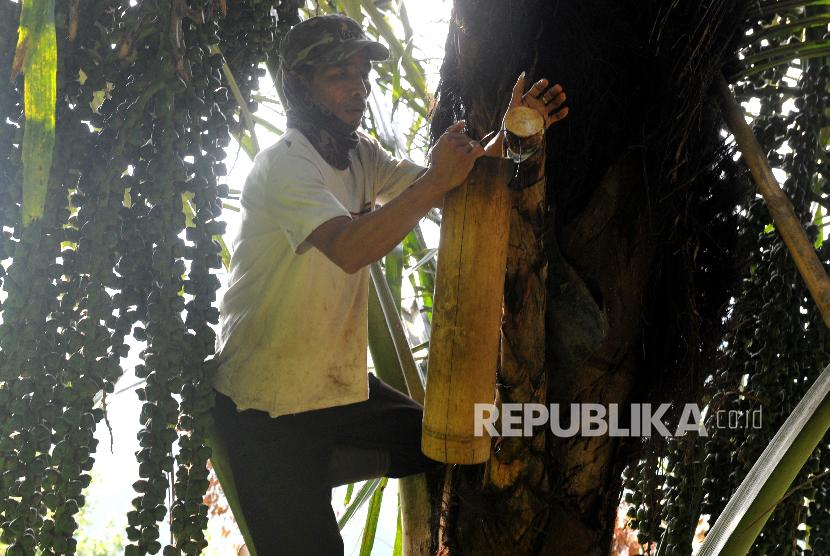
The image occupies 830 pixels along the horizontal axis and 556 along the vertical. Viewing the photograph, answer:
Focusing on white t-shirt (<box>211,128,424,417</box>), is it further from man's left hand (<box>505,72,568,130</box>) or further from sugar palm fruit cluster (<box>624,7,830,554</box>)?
sugar palm fruit cluster (<box>624,7,830,554</box>)

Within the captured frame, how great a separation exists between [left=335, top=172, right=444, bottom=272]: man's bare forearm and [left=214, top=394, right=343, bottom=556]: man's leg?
35 centimetres

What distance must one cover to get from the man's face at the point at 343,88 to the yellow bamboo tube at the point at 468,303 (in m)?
0.34

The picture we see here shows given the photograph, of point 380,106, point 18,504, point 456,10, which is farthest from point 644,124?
point 18,504

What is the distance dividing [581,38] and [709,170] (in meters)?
0.30

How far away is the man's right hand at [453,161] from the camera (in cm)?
111

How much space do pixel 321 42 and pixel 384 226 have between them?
0.40 metres

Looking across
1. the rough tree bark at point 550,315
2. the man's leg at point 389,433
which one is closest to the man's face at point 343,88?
the rough tree bark at point 550,315

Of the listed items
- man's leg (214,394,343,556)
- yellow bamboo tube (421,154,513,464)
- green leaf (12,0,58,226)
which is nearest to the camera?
green leaf (12,0,58,226)

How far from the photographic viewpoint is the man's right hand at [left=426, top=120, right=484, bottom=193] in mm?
1108

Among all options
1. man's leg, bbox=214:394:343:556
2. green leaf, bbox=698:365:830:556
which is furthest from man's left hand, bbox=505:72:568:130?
man's leg, bbox=214:394:343:556

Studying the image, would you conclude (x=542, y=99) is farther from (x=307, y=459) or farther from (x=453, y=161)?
(x=307, y=459)

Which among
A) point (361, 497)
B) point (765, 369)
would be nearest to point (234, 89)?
point (361, 497)

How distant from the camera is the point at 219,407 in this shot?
1370 millimetres

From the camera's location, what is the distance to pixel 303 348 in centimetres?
134
